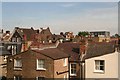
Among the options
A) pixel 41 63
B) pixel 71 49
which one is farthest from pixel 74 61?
pixel 41 63

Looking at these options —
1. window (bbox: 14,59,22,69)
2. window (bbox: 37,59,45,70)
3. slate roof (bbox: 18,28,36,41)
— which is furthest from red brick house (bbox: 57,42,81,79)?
slate roof (bbox: 18,28,36,41)

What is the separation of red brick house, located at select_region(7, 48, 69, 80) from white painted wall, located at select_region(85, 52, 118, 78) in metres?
5.18

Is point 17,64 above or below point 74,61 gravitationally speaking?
below

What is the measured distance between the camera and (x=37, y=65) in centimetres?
2852

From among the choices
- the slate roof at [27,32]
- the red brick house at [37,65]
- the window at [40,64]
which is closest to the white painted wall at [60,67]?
the red brick house at [37,65]

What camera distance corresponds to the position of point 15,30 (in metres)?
64.3

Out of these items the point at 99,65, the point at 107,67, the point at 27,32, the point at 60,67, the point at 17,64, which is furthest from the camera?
the point at 27,32

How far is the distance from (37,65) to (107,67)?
9.14m

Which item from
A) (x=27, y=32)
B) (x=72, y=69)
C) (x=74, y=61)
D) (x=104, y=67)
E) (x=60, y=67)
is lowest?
(x=72, y=69)

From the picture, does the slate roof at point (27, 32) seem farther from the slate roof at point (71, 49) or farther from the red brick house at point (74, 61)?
the red brick house at point (74, 61)

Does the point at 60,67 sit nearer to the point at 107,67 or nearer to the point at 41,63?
the point at 41,63

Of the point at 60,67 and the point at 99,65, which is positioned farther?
the point at 60,67

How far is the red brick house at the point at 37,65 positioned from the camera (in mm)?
27891

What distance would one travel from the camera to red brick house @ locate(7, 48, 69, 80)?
27891 millimetres
